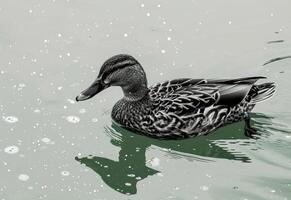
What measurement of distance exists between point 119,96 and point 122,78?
33.5 inches

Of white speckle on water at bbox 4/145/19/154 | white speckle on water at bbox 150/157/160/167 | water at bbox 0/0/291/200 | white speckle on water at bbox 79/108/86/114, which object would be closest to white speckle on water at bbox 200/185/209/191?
water at bbox 0/0/291/200

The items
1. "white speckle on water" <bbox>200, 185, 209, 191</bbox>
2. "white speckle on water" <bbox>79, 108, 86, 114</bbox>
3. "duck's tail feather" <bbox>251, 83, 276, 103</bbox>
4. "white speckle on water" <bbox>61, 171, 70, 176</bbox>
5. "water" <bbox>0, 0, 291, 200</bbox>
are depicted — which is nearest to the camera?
"white speckle on water" <bbox>200, 185, 209, 191</bbox>

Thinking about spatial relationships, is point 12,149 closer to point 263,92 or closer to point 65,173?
point 65,173

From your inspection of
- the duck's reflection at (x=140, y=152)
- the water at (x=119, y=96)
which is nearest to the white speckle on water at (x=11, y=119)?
the water at (x=119, y=96)

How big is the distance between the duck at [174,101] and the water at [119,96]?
0.16m

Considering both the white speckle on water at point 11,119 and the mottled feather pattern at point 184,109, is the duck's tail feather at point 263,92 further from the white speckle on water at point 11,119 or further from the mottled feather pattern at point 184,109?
the white speckle on water at point 11,119

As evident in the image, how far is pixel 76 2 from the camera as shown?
11.9 m

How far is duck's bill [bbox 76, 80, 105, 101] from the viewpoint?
899 centimetres

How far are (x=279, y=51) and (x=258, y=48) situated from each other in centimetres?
31

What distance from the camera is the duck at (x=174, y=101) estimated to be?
9.00 meters

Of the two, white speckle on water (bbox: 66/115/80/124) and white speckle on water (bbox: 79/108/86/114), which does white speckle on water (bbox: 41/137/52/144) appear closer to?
white speckle on water (bbox: 66/115/80/124)

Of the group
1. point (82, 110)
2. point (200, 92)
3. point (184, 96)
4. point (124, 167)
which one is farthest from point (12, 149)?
point (200, 92)

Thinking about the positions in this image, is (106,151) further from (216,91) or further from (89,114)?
(216,91)

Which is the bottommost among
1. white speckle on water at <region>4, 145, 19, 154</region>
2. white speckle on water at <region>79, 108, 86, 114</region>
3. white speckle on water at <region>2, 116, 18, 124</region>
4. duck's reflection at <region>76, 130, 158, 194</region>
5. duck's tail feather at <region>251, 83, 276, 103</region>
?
duck's reflection at <region>76, 130, 158, 194</region>
